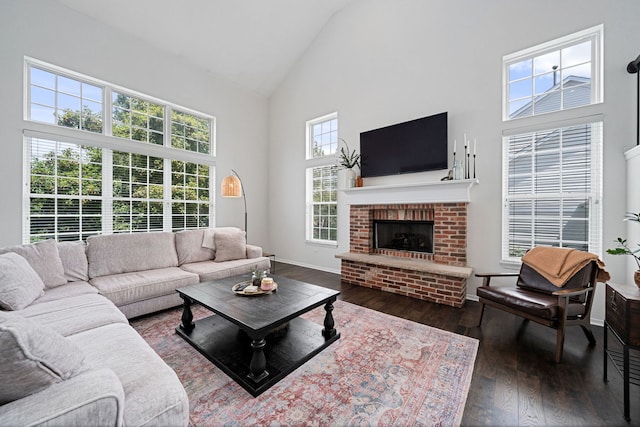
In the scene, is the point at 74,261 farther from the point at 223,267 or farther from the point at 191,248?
the point at 223,267

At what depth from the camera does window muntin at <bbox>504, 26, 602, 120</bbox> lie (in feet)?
9.19

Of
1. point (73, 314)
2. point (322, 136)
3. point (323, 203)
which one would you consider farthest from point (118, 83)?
point (323, 203)

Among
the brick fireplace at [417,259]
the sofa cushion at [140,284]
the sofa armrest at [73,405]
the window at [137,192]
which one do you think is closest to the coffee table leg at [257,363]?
the sofa armrest at [73,405]

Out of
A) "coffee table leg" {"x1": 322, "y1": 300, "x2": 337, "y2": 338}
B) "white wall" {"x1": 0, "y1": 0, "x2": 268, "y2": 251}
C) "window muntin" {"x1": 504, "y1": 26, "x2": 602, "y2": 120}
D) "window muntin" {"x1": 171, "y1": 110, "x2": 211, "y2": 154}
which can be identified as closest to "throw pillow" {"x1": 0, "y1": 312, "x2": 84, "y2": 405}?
"coffee table leg" {"x1": 322, "y1": 300, "x2": 337, "y2": 338}

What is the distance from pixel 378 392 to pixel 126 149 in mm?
4678

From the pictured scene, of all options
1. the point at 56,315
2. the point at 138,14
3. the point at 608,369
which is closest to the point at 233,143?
the point at 138,14

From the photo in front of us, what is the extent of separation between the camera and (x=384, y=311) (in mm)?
3023

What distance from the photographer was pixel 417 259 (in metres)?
3.84

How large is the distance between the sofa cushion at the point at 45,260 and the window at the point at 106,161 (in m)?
1.13

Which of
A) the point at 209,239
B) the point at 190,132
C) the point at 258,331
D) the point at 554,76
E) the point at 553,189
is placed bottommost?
the point at 258,331

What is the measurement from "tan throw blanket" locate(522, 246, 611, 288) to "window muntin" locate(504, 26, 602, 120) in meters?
1.71

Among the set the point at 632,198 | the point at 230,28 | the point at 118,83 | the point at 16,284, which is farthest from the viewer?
the point at 230,28

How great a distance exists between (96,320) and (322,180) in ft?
13.4

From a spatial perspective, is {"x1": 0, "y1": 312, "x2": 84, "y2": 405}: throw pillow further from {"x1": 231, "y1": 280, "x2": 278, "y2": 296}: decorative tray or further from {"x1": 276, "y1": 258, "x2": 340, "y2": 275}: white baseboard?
{"x1": 276, "y1": 258, "x2": 340, "y2": 275}: white baseboard
